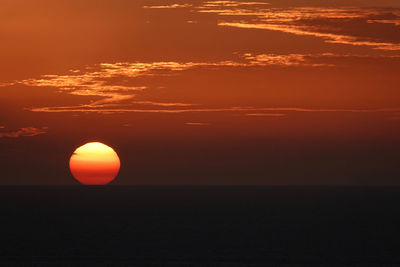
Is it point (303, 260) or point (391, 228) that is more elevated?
point (391, 228)

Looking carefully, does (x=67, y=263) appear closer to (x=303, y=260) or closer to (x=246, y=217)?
(x=303, y=260)

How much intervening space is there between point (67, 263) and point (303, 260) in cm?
1300

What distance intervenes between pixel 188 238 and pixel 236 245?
582 cm

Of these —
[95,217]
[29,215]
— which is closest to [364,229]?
[95,217]

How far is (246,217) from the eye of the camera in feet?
279

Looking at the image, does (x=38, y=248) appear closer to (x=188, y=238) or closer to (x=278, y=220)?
(x=188, y=238)

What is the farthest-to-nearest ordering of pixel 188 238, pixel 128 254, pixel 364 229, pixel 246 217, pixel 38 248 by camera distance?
pixel 246 217
pixel 364 229
pixel 188 238
pixel 38 248
pixel 128 254

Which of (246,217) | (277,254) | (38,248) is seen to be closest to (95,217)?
(246,217)

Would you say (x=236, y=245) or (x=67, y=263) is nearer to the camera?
(x=67, y=263)

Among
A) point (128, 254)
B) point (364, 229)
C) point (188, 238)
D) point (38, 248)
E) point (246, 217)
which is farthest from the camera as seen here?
point (246, 217)

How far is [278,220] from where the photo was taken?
80.8 meters

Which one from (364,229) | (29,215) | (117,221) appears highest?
(29,215)

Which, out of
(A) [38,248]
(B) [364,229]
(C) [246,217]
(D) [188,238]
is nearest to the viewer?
(A) [38,248]

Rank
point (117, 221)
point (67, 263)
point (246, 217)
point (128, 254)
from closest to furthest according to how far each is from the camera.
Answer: point (67, 263), point (128, 254), point (117, 221), point (246, 217)
